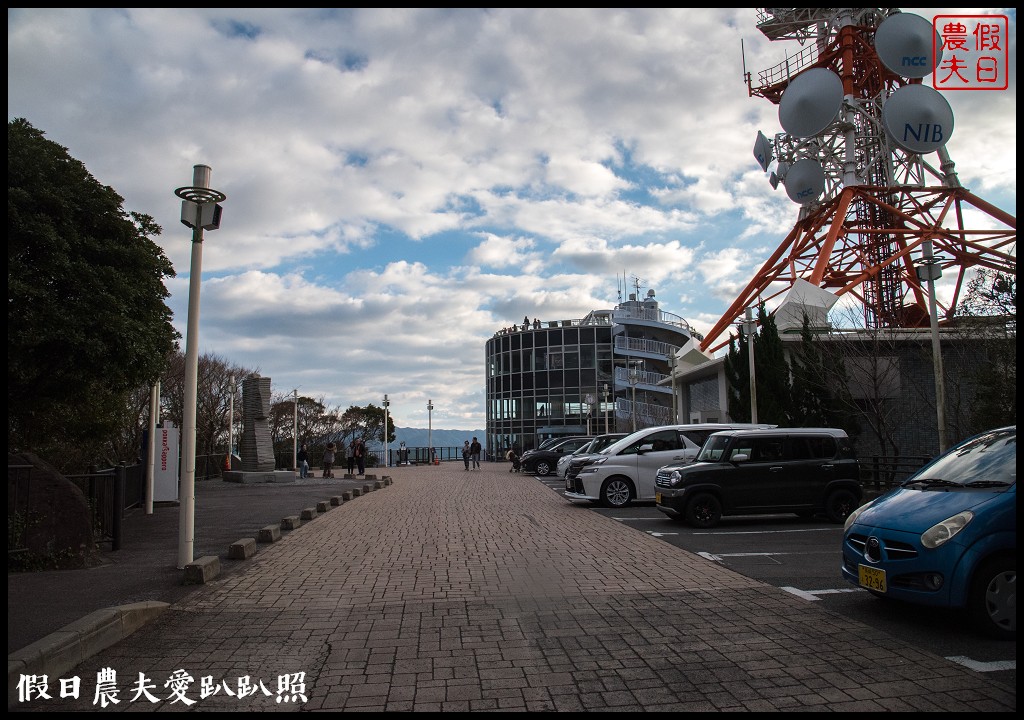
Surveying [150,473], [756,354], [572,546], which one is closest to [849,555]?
[572,546]

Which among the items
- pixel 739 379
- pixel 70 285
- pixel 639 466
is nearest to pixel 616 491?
pixel 639 466

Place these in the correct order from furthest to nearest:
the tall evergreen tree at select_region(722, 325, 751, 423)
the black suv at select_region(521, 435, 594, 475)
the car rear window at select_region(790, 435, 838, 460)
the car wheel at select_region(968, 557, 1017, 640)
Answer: the black suv at select_region(521, 435, 594, 475)
the tall evergreen tree at select_region(722, 325, 751, 423)
the car rear window at select_region(790, 435, 838, 460)
the car wheel at select_region(968, 557, 1017, 640)

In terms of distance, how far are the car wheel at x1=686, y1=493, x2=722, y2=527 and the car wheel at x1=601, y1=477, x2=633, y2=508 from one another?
3.92 m

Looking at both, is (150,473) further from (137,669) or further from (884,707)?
(884,707)

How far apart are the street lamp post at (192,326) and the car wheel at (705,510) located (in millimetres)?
8164

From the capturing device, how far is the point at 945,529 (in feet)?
18.2

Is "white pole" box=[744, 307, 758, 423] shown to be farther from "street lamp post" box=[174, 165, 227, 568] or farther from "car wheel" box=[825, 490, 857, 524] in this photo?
"street lamp post" box=[174, 165, 227, 568]

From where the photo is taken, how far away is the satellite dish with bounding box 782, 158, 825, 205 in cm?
2864

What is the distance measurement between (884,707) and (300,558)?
7.65 meters

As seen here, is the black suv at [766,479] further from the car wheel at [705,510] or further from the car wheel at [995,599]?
the car wheel at [995,599]

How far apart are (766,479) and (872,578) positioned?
22.2ft

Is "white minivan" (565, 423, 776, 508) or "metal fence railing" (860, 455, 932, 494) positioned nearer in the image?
"metal fence railing" (860, 455, 932, 494)

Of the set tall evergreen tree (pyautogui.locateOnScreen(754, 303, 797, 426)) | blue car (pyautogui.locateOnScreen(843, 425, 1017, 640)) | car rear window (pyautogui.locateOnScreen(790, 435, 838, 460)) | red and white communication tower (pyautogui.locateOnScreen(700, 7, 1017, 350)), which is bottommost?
blue car (pyautogui.locateOnScreen(843, 425, 1017, 640))

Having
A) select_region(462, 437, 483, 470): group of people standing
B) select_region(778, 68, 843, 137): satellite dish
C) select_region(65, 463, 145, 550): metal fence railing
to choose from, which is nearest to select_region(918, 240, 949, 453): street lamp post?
select_region(778, 68, 843, 137): satellite dish
